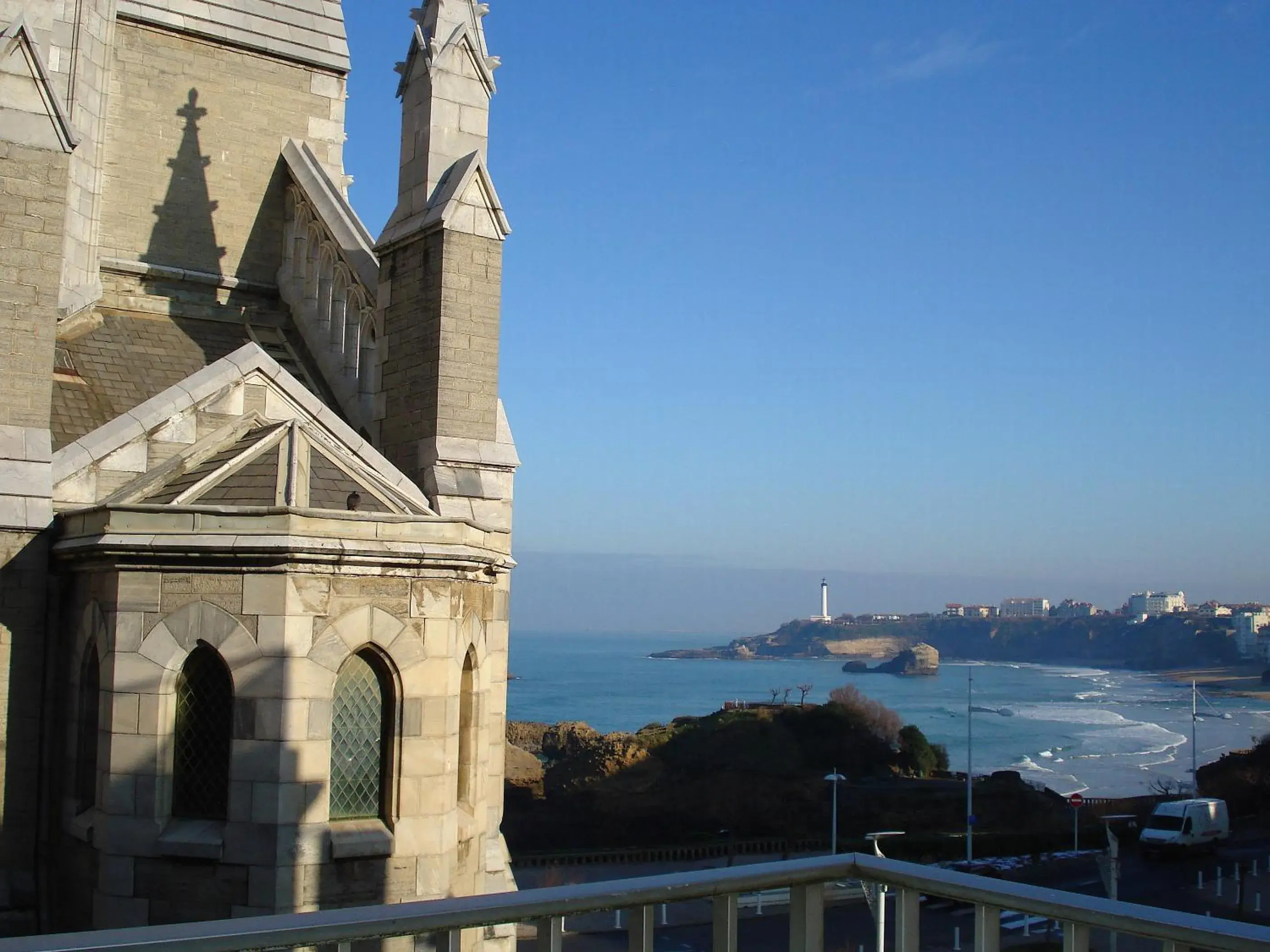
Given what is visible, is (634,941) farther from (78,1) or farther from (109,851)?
(78,1)

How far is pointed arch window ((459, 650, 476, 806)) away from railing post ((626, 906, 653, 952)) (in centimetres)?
792

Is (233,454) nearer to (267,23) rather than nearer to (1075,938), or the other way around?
(267,23)

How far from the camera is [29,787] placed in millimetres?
11406

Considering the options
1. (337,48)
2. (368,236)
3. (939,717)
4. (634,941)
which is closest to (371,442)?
(368,236)

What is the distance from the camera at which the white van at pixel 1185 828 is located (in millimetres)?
55844

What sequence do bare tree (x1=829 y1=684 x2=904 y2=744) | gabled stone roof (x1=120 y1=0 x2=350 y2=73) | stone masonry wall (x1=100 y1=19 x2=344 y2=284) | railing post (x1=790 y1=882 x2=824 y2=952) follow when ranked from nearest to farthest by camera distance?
railing post (x1=790 y1=882 x2=824 y2=952) → stone masonry wall (x1=100 y1=19 x2=344 y2=284) → gabled stone roof (x1=120 y1=0 x2=350 y2=73) → bare tree (x1=829 y1=684 x2=904 y2=744)

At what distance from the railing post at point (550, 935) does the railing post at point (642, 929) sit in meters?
0.25

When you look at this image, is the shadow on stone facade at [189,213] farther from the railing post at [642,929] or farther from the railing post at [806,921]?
the railing post at [806,921]

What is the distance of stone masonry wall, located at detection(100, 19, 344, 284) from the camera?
16.7m

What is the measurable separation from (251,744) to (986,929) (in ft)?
24.9

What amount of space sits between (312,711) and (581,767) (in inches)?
3165

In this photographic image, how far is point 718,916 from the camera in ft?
14.6

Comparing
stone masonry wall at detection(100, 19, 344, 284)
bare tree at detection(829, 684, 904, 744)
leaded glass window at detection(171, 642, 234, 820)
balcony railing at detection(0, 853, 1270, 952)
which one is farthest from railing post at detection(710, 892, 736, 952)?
bare tree at detection(829, 684, 904, 744)

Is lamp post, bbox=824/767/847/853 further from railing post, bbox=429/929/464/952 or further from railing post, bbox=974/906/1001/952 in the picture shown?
railing post, bbox=429/929/464/952
